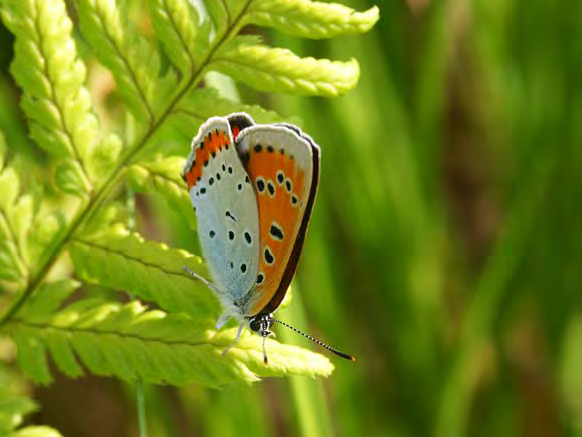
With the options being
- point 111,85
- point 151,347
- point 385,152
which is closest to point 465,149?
point 385,152

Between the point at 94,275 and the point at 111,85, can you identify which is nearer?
the point at 94,275

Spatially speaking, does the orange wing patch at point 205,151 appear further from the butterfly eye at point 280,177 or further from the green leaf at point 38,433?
the green leaf at point 38,433

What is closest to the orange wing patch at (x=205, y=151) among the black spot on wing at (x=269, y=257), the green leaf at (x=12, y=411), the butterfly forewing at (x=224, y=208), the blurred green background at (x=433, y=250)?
the butterfly forewing at (x=224, y=208)

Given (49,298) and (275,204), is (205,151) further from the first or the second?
(49,298)

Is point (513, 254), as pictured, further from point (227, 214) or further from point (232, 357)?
point (232, 357)

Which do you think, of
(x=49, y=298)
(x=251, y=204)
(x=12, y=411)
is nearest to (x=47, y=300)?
(x=49, y=298)

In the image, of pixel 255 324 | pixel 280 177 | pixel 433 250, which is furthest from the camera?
pixel 433 250
